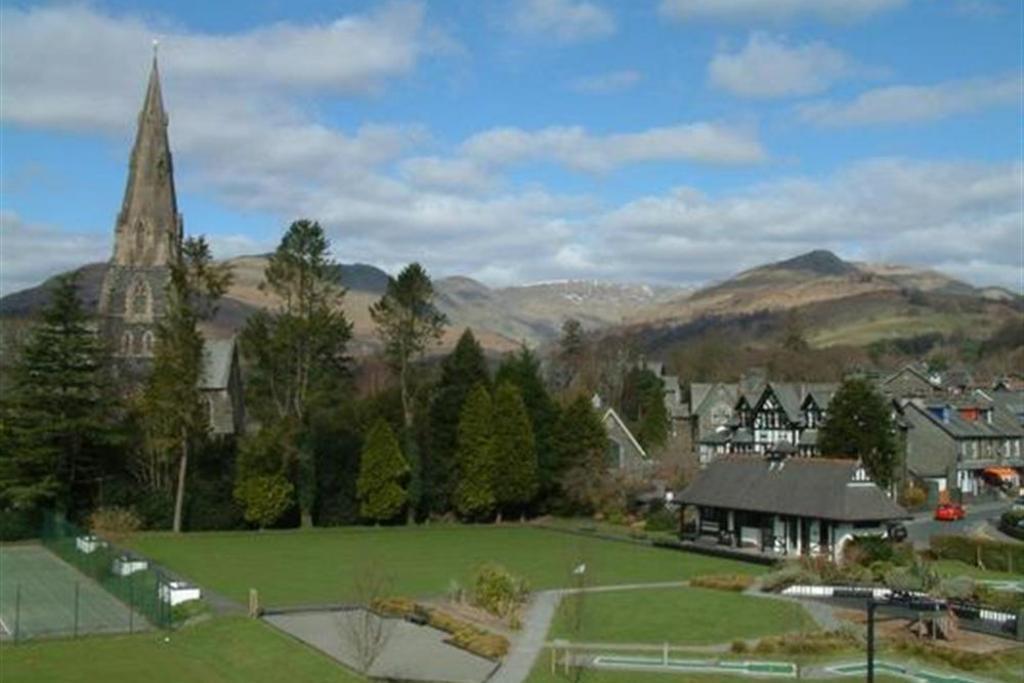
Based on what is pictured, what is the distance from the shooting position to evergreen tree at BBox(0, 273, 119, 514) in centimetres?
4909

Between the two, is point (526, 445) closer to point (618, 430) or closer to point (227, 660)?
point (618, 430)

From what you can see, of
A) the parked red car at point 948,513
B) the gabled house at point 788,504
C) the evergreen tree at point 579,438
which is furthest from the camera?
the evergreen tree at point 579,438

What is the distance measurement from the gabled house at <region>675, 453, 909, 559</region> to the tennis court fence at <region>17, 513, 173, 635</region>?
21.5 metres

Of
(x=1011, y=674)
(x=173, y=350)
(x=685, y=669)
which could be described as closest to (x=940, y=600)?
(x=1011, y=674)

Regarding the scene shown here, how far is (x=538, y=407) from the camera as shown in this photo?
61.3 m

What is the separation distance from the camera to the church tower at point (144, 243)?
7106 cm

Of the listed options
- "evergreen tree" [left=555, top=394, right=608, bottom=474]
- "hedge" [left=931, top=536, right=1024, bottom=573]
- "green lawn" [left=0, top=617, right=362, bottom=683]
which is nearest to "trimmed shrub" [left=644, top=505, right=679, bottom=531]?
"evergreen tree" [left=555, top=394, right=608, bottom=474]

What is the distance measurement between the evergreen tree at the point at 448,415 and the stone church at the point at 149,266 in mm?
14072

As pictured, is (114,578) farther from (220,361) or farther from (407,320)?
(220,361)

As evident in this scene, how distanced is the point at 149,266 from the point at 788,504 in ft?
148

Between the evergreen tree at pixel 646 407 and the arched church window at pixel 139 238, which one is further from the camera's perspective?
the evergreen tree at pixel 646 407

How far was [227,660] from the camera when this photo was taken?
26.8 m

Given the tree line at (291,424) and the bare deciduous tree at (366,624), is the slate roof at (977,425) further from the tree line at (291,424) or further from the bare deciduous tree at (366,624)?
the bare deciduous tree at (366,624)

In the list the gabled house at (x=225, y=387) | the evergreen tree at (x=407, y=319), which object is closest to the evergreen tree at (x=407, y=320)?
the evergreen tree at (x=407, y=319)
